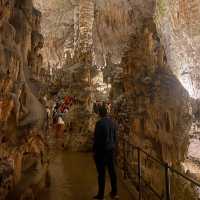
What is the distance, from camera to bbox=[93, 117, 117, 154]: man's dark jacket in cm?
378

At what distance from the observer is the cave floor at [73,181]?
466cm

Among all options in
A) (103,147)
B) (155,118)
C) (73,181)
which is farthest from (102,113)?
(155,118)

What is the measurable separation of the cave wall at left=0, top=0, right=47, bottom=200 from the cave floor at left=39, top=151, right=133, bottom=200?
20.6 inches

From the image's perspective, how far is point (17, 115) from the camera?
3.87 m

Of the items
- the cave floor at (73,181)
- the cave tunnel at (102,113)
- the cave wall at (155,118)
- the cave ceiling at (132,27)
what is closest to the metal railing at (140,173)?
the cave tunnel at (102,113)

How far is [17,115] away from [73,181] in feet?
7.75

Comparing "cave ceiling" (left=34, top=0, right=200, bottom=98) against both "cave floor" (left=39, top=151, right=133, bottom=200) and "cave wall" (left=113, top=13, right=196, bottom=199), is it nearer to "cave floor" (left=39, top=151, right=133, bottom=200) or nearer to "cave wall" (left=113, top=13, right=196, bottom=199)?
"cave wall" (left=113, top=13, right=196, bottom=199)

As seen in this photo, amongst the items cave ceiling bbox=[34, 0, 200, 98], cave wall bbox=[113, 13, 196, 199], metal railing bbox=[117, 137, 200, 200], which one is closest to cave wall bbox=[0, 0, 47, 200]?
metal railing bbox=[117, 137, 200, 200]

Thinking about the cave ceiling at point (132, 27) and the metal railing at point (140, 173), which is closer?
the metal railing at point (140, 173)

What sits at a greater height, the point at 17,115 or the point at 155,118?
the point at 17,115

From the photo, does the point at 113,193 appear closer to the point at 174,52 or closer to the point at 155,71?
the point at 155,71

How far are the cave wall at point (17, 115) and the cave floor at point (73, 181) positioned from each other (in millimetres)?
524

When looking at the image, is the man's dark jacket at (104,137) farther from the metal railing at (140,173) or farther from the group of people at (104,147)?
the metal railing at (140,173)

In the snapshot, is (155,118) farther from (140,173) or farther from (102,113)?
(102,113)
